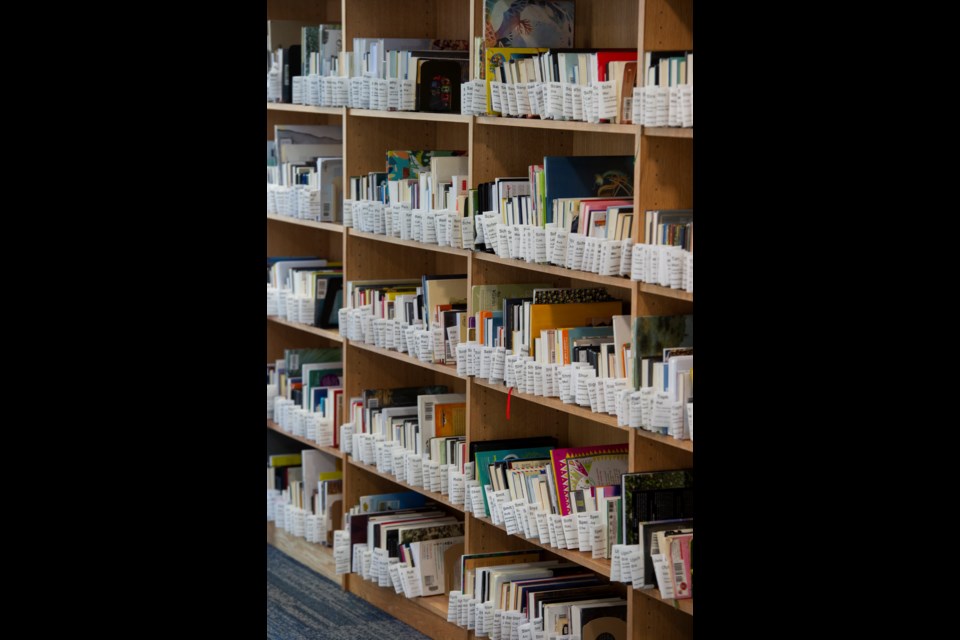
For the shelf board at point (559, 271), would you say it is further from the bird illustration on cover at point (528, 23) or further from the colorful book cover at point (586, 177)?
the bird illustration on cover at point (528, 23)

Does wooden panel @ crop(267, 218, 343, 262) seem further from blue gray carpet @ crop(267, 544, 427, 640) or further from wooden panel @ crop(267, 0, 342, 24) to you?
blue gray carpet @ crop(267, 544, 427, 640)

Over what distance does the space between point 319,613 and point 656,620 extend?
187 centimetres

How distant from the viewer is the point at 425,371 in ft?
19.5

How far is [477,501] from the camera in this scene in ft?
16.0

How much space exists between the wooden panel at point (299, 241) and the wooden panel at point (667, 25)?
10.5ft

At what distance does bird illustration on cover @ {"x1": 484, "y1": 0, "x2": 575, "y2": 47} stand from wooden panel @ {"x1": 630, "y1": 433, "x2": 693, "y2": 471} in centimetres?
154

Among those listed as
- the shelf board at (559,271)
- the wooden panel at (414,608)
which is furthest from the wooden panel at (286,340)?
the shelf board at (559,271)
